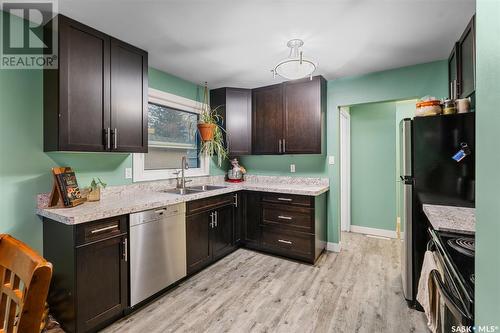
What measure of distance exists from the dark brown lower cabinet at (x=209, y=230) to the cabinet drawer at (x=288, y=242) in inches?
18.6

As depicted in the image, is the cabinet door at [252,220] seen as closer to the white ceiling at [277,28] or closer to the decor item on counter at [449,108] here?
the white ceiling at [277,28]

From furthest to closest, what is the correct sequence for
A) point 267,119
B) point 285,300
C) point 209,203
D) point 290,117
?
point 267,119 → point 290,117 → point 209,203 → point 285,300

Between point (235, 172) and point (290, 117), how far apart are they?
47.8 inches

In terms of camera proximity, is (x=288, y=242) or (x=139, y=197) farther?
(x=288, y=242)

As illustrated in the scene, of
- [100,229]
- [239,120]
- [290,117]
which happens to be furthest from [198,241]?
[290,117]

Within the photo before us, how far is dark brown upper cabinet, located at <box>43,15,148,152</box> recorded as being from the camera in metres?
1.81

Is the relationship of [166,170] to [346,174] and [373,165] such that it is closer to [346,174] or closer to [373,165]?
[346,174]

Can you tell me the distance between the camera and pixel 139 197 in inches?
93.1

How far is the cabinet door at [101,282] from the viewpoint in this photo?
1673 mm

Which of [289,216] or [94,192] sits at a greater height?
[94,192]

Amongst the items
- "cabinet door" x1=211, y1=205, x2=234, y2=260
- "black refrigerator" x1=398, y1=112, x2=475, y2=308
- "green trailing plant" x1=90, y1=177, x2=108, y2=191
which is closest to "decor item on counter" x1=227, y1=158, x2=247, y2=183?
"cabinet door" x1=211, y1=205, x2=234, y2=260

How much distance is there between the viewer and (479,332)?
67 centimetres

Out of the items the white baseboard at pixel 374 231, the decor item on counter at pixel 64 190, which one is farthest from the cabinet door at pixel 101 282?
the white baseboard at pixel 374 231

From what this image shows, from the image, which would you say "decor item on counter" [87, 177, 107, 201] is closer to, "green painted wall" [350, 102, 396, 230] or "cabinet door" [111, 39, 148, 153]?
"cabinet door" [111, 39, 148, 153]
